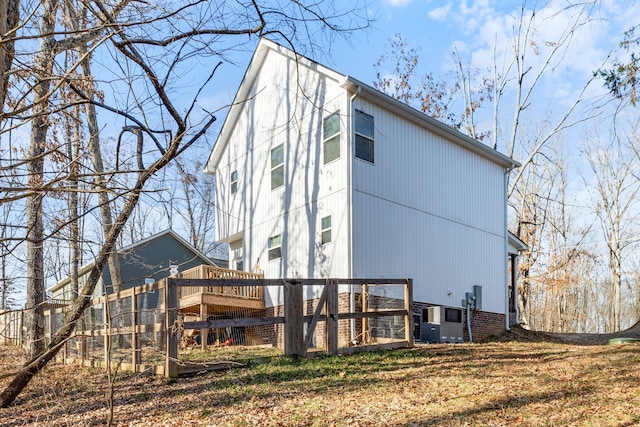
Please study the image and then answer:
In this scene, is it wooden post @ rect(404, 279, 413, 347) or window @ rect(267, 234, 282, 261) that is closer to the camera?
wooden post @ rect(404, 279, 413, 347)

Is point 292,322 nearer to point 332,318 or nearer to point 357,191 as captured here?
point 332,318

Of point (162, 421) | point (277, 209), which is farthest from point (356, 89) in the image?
point (162, 421)

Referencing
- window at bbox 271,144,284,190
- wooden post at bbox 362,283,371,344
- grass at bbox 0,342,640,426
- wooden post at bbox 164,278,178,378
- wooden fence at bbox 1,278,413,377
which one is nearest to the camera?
grass at bbox 0,342,640,426

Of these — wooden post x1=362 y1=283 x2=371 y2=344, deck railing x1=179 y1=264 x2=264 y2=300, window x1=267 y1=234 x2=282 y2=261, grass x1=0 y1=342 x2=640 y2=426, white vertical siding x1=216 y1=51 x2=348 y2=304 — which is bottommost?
grass x1=0 y1=342 x2=640 y2=426

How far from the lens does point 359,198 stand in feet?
46.5

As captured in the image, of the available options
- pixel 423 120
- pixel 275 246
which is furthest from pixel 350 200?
pixel 275 246

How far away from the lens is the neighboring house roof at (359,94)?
14312 mm

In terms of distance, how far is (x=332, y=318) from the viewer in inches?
440

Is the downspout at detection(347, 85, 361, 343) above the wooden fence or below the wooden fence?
above

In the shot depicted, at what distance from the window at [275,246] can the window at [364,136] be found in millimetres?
3615

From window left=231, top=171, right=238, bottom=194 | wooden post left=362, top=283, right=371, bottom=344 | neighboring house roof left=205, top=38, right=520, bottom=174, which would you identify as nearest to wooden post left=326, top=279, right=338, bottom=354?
wooden post left=362, top=283, right=371, bottom=344

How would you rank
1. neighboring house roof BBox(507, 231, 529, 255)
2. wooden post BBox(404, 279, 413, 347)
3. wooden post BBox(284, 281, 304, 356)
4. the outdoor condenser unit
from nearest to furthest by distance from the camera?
wooden post BBox(284, 281, 304, 356) < wooden post BBox(404, 279, 413, 347) < the outdoor condenser unit < neighboring house roof BBox(507, 231, 529, 255)

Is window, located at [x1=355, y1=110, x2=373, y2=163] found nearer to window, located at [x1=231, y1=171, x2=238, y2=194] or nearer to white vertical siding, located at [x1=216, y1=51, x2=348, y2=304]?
white vertical siding, located at [x1=216, y1=51, x2=348, y2=304]

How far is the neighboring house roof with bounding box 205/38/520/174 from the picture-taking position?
14312 mm
